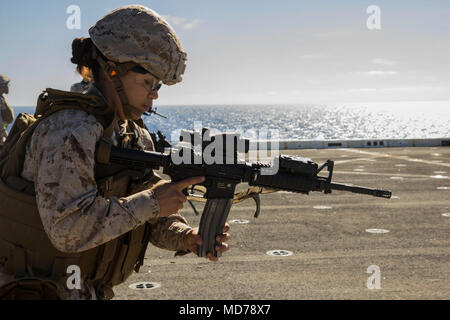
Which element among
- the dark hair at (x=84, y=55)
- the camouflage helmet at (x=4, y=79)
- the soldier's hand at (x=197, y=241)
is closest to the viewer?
the dark hair at (x=84, y=55)

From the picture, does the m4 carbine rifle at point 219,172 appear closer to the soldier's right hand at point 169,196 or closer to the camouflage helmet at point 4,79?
the soldier's right hand at point 169,196

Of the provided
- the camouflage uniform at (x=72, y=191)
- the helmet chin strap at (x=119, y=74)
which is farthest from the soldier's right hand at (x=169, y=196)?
the helmet chin strap at (x=119, y=74)

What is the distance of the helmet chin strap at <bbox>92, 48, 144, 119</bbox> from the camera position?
2.48 metres

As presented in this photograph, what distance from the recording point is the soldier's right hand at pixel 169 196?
2.38 metres

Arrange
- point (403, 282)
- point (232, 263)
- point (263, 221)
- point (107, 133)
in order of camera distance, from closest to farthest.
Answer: point (107, 133) < point (403, 282) < point (232, 263) < point (263, 221)

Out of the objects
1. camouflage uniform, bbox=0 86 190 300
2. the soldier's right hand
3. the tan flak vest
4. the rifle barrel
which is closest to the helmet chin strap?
the tan flak vest

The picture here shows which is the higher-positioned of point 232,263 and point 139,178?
point 139,178

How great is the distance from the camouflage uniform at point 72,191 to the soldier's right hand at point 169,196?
8 centimetres

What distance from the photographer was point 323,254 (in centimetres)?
633

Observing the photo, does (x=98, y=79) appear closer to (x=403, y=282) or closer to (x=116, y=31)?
(x=116, y=31)

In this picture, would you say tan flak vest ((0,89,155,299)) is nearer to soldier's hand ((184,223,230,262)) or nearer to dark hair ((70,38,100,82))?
dark hair ((70,38,100,82))
